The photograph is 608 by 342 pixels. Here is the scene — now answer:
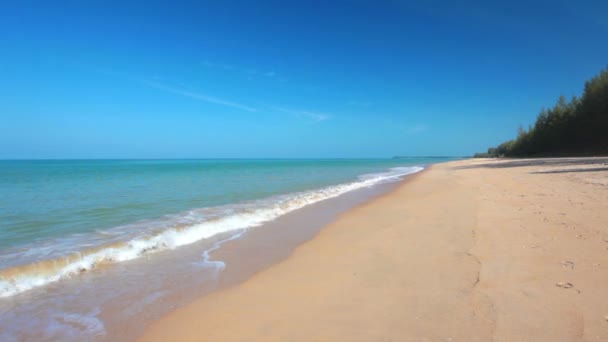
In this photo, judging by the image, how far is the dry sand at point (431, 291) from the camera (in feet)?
8.61

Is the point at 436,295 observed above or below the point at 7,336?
above

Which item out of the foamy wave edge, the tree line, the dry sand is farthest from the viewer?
the tree line

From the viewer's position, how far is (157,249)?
620 centimetres

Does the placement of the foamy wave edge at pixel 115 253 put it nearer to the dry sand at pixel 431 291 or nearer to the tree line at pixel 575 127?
the dry sand at pixel 431 291

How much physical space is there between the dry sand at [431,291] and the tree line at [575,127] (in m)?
43.6

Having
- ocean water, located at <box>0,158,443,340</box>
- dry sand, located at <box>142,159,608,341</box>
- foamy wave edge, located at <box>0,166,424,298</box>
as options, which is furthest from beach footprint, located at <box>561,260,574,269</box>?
foamy wave edge, located at <box>0,166,424,298</box>

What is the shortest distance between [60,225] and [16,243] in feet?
5.39

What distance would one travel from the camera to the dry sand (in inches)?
103

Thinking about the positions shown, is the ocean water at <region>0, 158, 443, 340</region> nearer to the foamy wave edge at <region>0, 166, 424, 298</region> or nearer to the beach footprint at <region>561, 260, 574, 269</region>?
the foamy wave edge at <region>0, 166, 424, 298</region>

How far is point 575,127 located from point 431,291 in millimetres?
52652

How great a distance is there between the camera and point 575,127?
40188 millimetres

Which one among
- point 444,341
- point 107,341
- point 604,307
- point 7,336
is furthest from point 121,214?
point 604,307

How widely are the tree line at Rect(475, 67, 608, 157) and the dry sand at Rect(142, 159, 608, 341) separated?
143 ft

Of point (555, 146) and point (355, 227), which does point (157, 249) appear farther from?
point (555, 146)
